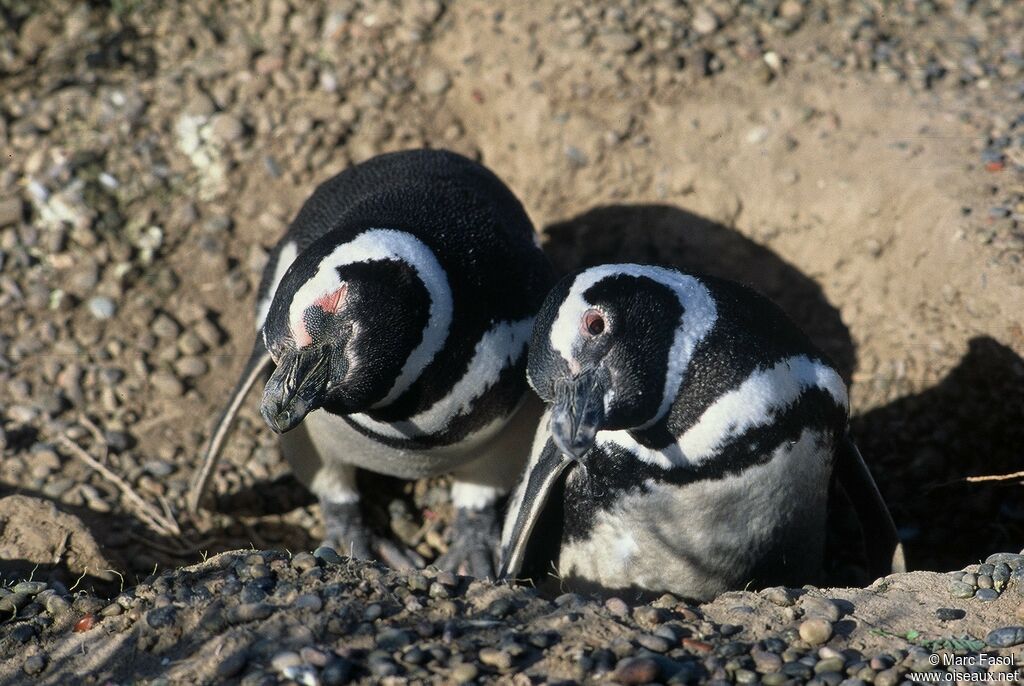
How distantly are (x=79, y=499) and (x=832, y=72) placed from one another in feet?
8.85

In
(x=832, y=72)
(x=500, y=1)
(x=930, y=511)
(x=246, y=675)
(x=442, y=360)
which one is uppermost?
(x=500, y=1)

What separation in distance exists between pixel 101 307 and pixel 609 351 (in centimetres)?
210

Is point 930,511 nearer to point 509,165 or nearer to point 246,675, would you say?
point 509,165

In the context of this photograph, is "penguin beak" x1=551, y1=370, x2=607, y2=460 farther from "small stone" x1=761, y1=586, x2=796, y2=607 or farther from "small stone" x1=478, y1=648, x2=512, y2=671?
"small stone" x1=761, y1=586, x2=796, y2=607

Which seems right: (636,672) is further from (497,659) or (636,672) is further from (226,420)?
(226,420)

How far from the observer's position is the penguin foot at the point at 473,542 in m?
3.40

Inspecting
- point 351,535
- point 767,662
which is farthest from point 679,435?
point 351,535

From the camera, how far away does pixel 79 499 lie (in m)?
3.34

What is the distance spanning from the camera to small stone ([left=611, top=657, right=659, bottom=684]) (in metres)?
2.10

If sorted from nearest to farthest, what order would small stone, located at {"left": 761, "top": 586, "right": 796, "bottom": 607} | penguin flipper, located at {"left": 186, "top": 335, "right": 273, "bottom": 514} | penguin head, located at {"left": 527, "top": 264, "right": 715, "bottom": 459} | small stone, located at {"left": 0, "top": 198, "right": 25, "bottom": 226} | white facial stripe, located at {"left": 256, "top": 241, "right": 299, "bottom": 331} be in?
1. penguin head, located at {"left": 527, "top": 264, "right": 715, "bottom": 459}
2. small stone, located at {"left": 761, "top": 586, "right": 796, "bottom": 607}
3. penguin flipper, located at {"left": 186, "top": 335, "right": 273, "bottom": 514}
4. white facial stripe, located at {"left": 256, "top": 241, "right": 299, "bottom": 331}
5. small stone, located at {"left": 0, "top": 198, "right": 25, "bottom": 226}

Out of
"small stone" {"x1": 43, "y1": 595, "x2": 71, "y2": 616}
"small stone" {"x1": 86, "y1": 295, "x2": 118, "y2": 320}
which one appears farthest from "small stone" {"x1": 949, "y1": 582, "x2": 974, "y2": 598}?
"small stone" {"x1": 86, "y1": 295, "x2": 118, "y2": 320}

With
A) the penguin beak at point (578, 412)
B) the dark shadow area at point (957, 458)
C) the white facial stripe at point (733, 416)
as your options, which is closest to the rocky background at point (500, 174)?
the dark shadow area at point (957, 458)

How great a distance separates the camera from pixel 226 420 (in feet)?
10.5

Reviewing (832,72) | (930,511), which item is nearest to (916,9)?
(832,72)
